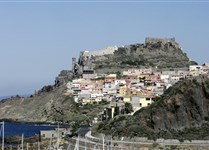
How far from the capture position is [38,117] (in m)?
138

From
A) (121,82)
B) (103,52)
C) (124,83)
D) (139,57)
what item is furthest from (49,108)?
(103,52)

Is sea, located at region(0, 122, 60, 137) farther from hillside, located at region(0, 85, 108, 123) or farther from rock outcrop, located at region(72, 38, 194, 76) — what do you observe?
rock outcrop, located at region(72, 38, 194, 76)

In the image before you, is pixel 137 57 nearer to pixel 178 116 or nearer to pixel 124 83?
pixel 124 83

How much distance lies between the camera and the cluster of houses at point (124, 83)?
4686 inches

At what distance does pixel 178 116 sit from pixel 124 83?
70904 mm

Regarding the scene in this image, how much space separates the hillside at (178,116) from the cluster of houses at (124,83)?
50802 millimetres

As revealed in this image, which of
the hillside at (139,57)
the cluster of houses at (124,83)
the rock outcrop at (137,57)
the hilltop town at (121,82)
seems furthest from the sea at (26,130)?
the hillside at (139,57)

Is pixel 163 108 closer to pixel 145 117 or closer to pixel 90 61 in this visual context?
pixel 145 117

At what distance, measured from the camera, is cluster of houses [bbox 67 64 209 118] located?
391 feet

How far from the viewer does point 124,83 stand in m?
127

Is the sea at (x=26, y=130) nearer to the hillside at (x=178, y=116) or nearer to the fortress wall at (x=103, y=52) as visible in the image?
the hillside at (x=178, y=116)

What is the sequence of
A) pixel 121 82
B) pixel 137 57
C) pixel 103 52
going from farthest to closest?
1. pixel 103 52
2. pixel 137 57
3. pixel 121 82

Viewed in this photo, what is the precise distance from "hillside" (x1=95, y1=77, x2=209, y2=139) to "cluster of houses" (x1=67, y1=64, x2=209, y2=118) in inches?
2000

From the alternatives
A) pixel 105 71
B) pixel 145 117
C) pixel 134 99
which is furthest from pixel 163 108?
pixel 105 71
